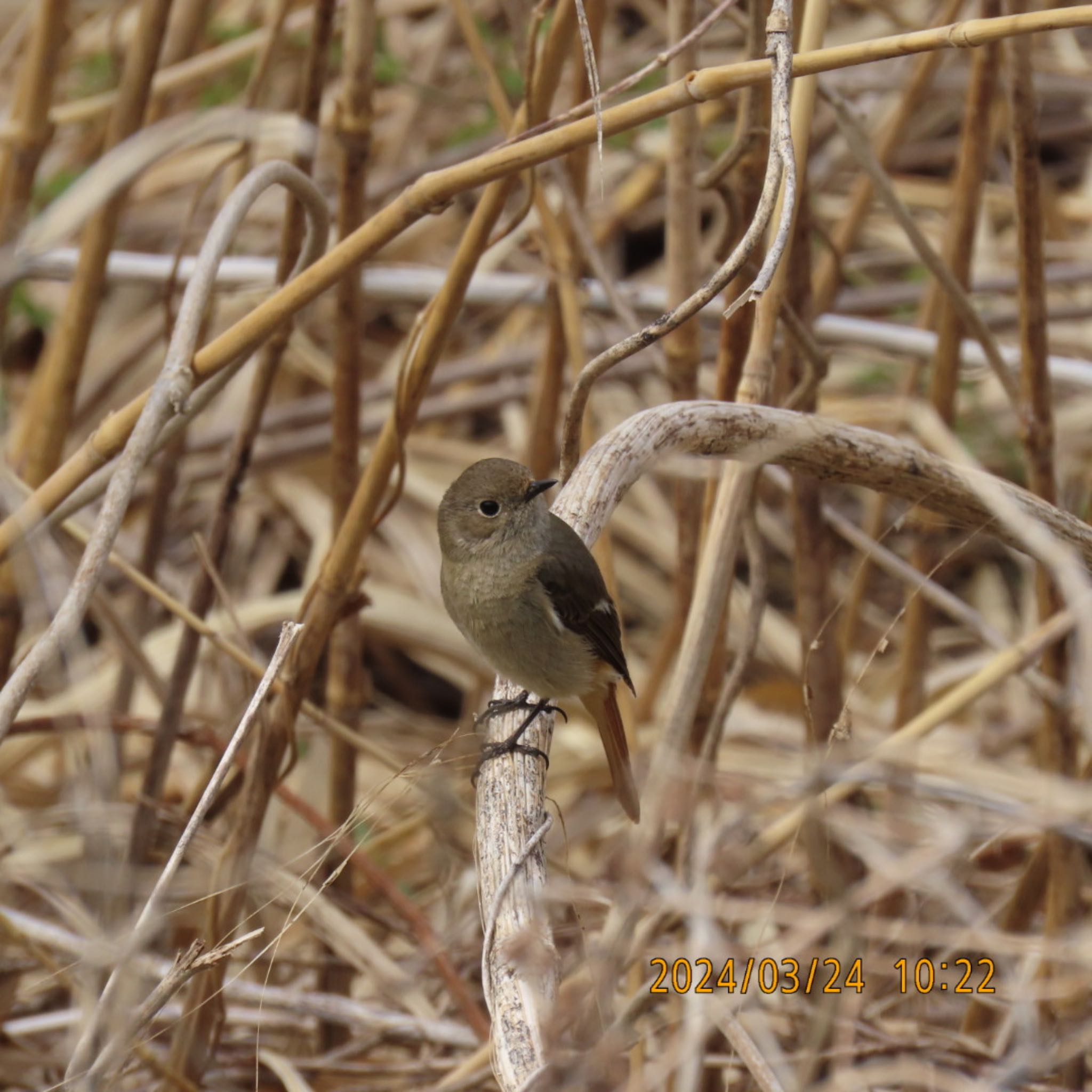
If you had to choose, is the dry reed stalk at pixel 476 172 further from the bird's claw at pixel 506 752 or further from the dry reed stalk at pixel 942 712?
the dry reed stalk at pixel 942 712

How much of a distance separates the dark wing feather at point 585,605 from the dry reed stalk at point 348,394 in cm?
44

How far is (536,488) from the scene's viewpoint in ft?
9.18

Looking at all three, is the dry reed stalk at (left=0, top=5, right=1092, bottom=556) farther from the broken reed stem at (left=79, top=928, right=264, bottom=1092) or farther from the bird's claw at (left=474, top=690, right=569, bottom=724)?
the bird's claw at (left=474, top=690, right=569, bottom=724)

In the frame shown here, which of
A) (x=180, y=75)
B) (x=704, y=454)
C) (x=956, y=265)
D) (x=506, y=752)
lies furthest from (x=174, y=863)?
(x=180, y=75)

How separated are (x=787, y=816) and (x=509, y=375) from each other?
2.96 m

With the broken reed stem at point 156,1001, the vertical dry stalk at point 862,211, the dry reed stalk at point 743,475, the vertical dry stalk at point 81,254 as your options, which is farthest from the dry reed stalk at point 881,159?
the broken reed stem at point 156,1001

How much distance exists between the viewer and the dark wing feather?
269 cm

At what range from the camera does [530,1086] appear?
122 centimetres

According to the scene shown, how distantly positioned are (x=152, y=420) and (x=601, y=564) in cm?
106

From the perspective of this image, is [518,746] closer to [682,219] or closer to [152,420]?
[152,420]

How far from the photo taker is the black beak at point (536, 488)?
2.75 metres

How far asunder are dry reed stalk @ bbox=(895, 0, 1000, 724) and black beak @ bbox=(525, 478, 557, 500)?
2.61 feet

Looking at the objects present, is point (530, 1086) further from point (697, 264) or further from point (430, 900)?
point (430, 900)

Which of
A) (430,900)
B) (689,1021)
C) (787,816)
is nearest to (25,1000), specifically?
(430,900)
